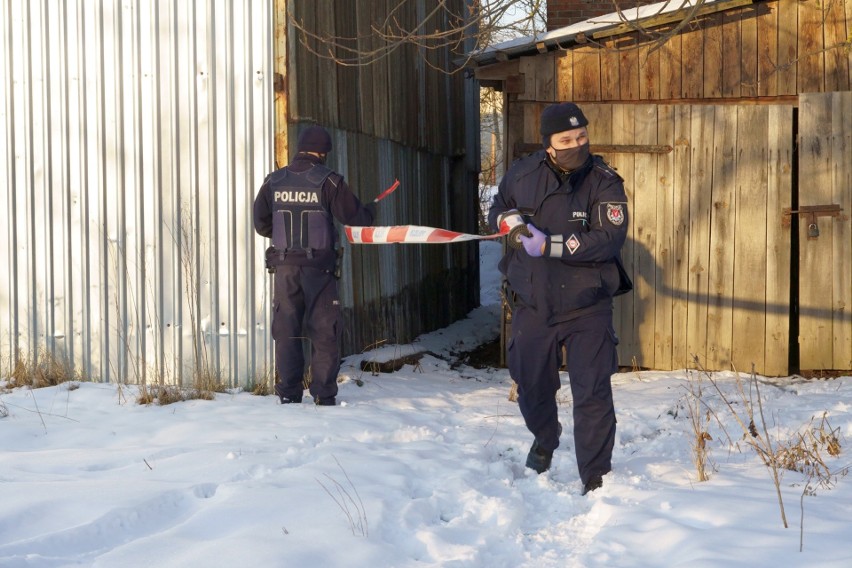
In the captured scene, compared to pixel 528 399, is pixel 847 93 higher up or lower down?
higher up

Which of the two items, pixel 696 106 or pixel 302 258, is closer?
pixel 302 258

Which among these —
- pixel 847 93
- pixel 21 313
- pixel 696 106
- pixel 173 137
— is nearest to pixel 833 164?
pixel 847 93

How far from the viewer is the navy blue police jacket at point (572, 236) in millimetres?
4734

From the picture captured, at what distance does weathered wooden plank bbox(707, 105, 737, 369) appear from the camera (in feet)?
29.0

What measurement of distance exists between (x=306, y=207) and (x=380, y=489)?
267 cm

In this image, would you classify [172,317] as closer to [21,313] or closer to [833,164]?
[21,313]

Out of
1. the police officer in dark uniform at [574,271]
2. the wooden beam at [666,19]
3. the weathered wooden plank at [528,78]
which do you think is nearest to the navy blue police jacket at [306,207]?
the police officer in dark uniform at [574,271]

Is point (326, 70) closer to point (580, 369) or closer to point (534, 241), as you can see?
point (534, 241)

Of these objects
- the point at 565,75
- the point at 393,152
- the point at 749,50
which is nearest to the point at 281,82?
the point at 393,152

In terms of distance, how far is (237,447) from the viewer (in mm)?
5445

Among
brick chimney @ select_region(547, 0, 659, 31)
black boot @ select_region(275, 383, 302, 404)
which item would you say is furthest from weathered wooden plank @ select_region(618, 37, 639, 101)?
black boot @ select_region(275, 383, 302, 404)

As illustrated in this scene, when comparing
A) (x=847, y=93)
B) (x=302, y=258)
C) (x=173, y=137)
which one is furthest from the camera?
(x=847, y=93)

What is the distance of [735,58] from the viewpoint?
8.79 meters

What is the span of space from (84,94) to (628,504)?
5.40 meters
